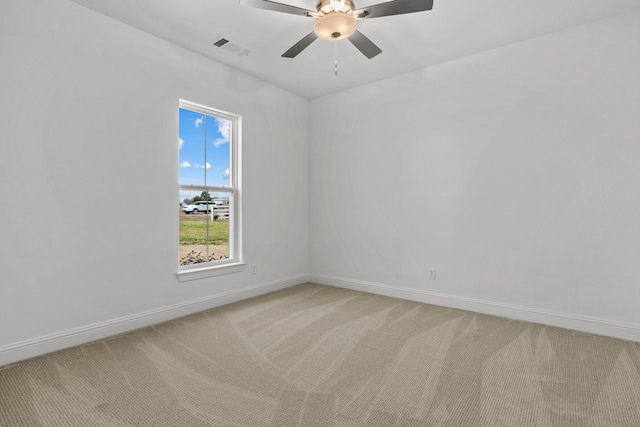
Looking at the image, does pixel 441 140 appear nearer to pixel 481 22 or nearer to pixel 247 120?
pixel 481 22

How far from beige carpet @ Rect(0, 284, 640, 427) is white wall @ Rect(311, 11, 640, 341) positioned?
1.57 ft

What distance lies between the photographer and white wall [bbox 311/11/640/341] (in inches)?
111

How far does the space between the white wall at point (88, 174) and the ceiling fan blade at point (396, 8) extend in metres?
2.06

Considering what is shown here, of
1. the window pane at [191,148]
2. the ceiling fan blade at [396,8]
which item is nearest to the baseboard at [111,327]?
the window pane at [191,148]

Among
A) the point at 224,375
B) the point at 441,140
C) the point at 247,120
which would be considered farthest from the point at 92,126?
the point at 441,140

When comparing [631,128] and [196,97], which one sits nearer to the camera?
[631,128]

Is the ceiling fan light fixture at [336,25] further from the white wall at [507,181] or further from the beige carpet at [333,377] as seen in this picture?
the beige carpet at [333,377]

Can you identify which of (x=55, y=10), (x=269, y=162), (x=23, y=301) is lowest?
(x=23, y=301)

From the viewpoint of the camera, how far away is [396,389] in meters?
1.98

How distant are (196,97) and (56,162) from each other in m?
1.46

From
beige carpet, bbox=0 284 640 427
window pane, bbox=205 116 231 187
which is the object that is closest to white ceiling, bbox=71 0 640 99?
window pane, bbox=205 116 231 187

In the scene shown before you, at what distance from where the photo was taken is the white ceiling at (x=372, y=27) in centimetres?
266

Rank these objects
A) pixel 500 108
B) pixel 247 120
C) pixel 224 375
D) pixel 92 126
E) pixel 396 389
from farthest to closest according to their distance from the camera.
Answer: pixel 247 120 → pixel 500 108 → pixel 92 126 → pixel 224 375 → pixel 396 389

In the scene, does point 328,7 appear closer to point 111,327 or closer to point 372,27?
point 372,27
